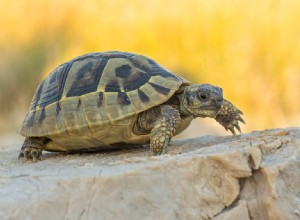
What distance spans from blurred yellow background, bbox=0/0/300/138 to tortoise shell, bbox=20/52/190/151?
443 cm

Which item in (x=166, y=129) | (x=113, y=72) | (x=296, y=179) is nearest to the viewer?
(x=296, y=179)

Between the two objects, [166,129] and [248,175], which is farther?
[166,129]

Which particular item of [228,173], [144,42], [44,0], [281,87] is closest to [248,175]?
[228,173]

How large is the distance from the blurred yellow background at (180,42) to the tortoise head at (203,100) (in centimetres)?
439

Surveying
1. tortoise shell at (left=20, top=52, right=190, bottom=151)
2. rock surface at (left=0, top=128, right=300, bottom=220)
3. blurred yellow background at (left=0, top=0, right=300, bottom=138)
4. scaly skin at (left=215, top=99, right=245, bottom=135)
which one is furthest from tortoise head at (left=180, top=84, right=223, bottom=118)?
blurred yellow background at (left=0, top=0, right=300, bottom=138)

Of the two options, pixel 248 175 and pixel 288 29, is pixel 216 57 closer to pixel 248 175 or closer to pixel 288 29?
pixel 288 29

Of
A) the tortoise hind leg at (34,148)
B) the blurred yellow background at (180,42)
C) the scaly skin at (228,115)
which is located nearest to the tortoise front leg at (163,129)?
the scaly skin at (228,115)

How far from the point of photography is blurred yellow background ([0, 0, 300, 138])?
9.10m

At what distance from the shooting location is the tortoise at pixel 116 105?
436cm

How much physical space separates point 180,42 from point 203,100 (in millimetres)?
5452

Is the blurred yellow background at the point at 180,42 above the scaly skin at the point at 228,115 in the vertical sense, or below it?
above

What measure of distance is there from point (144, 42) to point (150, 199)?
682 cm

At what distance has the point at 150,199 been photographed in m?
3.30

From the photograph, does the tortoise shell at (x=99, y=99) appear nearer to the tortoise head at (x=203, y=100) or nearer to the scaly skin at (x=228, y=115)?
the tortoise head at (x=203, y=100)
